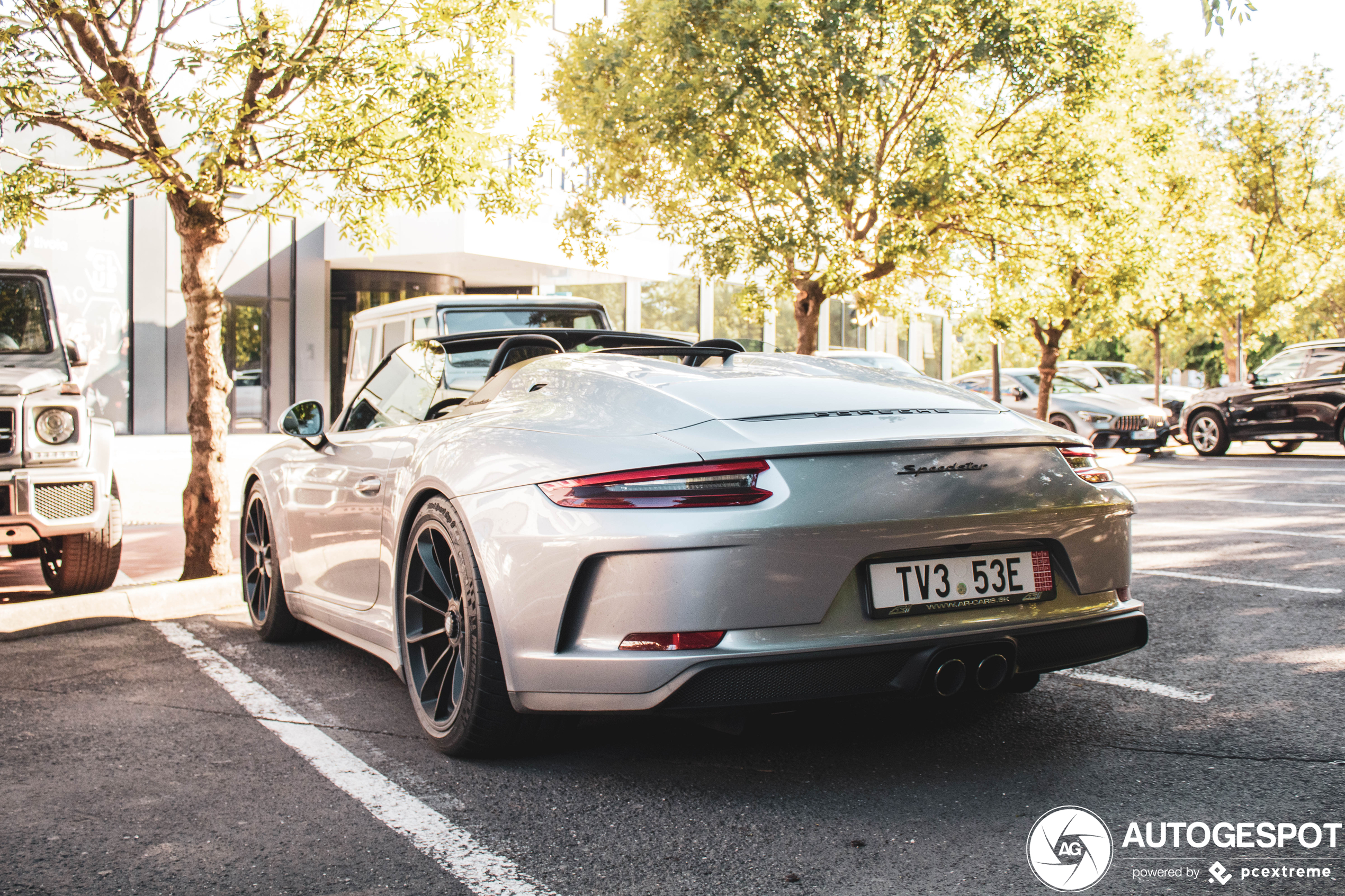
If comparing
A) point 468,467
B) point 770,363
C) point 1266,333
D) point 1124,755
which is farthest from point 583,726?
point 1266,333

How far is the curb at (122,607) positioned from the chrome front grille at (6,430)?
89cm

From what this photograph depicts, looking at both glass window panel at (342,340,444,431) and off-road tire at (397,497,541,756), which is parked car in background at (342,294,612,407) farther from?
off-road tire at (397,497,541,756)

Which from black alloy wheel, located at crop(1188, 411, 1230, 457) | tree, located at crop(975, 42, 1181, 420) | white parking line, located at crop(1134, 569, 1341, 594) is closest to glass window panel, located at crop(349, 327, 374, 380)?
tree, located at crop(975, 42, 1181, 420)

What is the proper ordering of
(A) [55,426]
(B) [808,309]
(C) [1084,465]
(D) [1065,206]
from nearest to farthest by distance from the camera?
(C) [1084,465] < (A) [55,426] < (D) [1065,206] < (B) [808,309]

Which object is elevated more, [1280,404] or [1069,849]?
[1280,404]

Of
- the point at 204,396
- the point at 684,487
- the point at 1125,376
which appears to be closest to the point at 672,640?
the point at 684,487

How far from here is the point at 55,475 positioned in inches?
245

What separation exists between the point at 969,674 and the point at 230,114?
232 inches

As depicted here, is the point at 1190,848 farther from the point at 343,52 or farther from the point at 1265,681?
the point at 343,52

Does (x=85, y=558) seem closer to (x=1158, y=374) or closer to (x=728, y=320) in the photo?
(x=1158, y=374)

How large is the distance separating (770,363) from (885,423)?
866 mm

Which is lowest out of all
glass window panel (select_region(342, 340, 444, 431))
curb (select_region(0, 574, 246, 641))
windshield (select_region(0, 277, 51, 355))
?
curb (select_region(0, 574, 246, 641))

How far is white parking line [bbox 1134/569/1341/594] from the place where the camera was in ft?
20.1

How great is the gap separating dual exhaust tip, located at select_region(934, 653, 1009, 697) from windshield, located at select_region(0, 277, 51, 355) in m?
6.59
